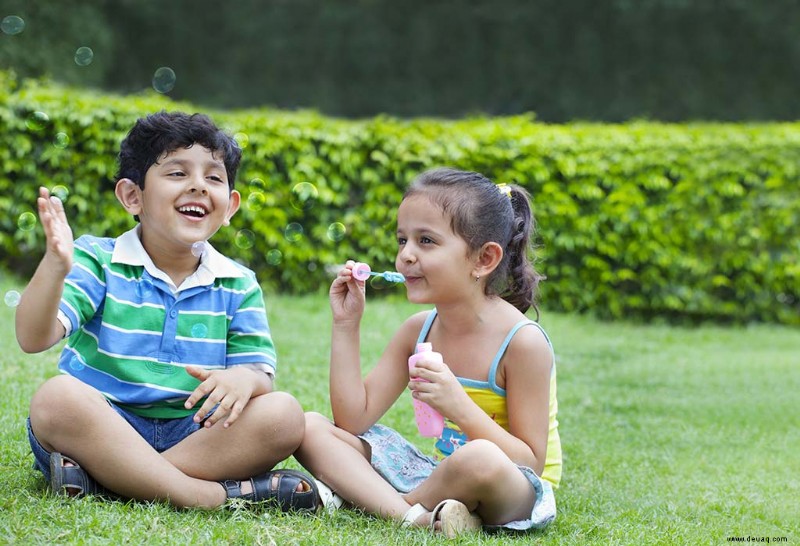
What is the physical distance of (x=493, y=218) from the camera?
2533 mm

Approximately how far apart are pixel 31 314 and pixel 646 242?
5574mm

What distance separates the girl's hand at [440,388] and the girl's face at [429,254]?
0.20 metres

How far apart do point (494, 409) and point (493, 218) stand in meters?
0.48

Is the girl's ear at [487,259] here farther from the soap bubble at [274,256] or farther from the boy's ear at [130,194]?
→ the soap bubble at [274,256]

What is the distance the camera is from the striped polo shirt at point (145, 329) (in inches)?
94.0

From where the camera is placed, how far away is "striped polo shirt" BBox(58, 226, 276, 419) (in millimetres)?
2387

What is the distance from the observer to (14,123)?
6172mm

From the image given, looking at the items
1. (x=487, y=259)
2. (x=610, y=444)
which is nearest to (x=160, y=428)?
(x=487, y=259)

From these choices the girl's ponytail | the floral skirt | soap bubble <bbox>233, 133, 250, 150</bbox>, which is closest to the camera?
the floral skirt

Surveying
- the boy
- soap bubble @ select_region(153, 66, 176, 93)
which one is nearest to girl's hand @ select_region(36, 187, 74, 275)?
the boy

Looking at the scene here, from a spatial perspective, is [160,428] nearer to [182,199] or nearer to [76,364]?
[76,364]

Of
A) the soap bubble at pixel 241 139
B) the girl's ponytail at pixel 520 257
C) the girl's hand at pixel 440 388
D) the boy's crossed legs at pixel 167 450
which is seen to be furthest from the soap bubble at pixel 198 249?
the girl's ponytail at pixel 520 257

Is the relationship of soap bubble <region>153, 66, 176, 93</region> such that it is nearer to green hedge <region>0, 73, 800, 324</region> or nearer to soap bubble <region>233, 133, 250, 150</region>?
soap bubble <region>233, 133, 250, 150</region>

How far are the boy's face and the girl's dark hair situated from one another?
0.49 m
